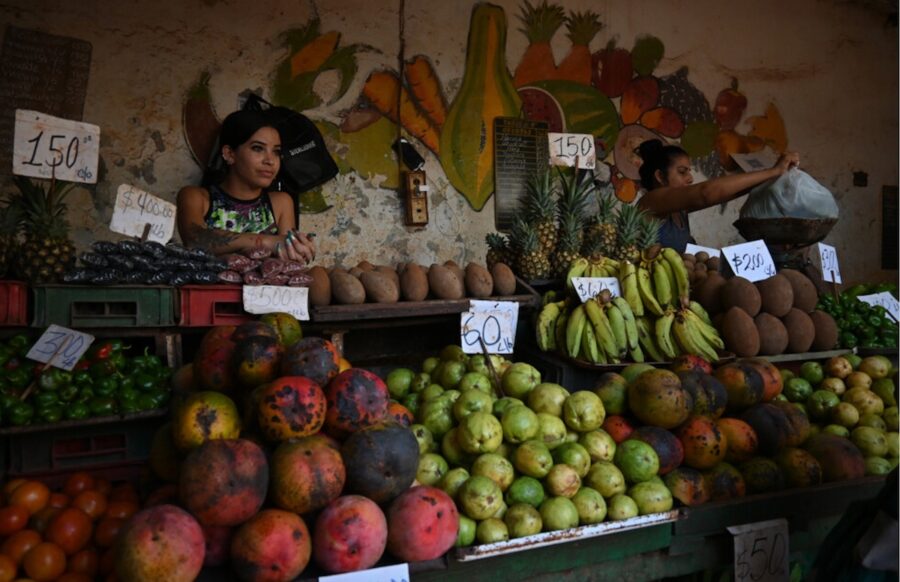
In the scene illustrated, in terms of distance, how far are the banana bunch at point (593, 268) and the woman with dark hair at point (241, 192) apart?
1.62 metres

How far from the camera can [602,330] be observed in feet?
10.3

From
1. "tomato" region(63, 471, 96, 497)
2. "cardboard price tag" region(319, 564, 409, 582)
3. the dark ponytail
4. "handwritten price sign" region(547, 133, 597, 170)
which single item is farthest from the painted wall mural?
"cardboard price tag" region(319, 564, 409, 582)

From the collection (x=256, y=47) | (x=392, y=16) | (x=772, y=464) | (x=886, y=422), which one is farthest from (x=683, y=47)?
(x=772, y=464)

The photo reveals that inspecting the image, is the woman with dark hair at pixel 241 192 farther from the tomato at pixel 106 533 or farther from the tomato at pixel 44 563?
the tomato at pixel 44 563

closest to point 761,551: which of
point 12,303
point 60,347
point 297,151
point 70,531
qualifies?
point 70,531

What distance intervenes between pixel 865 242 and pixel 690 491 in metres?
7.07

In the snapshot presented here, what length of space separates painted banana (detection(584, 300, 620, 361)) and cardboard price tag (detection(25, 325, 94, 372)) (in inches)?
88.9

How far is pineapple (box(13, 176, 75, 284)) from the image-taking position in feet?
8.95

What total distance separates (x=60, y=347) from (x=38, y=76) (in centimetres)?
256

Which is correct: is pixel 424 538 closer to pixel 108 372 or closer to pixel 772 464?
pixel 772 464

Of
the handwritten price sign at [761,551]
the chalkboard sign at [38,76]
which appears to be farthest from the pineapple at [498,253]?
the chalkboard sign at [38,76]

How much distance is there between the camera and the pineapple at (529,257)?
12.4 feet

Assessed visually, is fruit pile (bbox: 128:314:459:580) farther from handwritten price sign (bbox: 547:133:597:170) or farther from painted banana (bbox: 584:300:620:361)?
handwritten price sign (bbox: 547:133:597:170)

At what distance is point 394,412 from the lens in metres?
2.24
